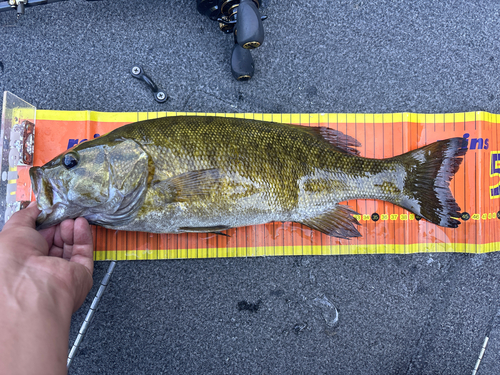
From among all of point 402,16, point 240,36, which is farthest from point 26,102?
point 402,16

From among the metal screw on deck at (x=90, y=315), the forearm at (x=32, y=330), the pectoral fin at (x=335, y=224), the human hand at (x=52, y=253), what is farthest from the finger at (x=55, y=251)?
the pectoral fin at (x=335, y=224)

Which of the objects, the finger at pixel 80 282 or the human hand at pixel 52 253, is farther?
the finger at pixel 80 282

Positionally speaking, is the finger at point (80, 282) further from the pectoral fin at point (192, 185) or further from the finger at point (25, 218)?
the pectoral fin at point (192, 185)

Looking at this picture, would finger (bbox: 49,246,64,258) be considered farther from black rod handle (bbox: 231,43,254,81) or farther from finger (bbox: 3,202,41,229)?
black rod handle (bbox: 231,43,254,81)

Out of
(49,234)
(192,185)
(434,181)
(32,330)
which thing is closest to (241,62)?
(192,185)

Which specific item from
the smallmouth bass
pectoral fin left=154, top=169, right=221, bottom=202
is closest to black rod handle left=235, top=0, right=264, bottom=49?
the smallmouth bass

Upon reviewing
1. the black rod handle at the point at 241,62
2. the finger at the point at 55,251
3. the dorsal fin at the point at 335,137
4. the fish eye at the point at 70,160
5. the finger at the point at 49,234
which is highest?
the black rod handle at the point at 241,62

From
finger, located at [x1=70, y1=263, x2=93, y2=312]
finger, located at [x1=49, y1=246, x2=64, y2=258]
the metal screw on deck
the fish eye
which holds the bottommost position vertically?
the metal screw on deck
